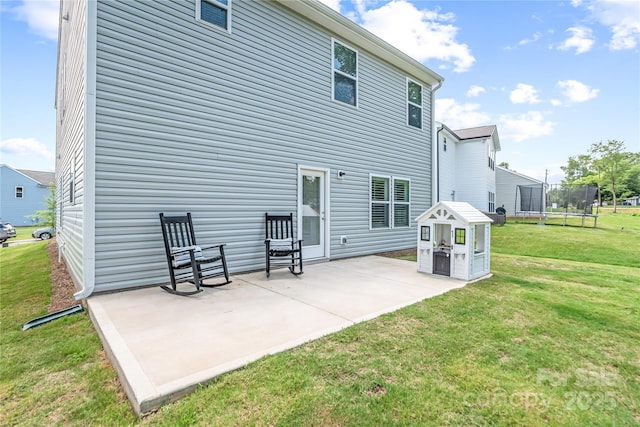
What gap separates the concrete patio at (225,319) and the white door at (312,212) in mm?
1140

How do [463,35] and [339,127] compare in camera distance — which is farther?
[463,35]

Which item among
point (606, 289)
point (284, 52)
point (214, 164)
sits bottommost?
point (606, 289)

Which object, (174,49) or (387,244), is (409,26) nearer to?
(387,244)

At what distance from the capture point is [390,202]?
760cm

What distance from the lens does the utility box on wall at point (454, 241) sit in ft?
15.2

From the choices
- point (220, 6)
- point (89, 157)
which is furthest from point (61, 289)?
point (220, 6)

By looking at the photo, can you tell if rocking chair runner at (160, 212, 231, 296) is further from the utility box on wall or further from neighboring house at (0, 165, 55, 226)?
neighboring house at (0, 165, 55, 226)

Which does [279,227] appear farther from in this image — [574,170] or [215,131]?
[574,170]

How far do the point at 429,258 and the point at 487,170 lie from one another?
Answer: 13.9m

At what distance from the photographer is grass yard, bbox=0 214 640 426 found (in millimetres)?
1636

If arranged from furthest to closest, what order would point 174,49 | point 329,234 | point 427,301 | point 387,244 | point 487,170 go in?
point 487,170 → point 387,244 → point 329,234 → point 174,49 → point 427,301

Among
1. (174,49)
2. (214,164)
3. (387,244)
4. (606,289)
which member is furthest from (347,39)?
(606,289)

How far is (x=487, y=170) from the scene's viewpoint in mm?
16391

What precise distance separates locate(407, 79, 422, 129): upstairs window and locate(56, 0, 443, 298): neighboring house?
579 millimetres
